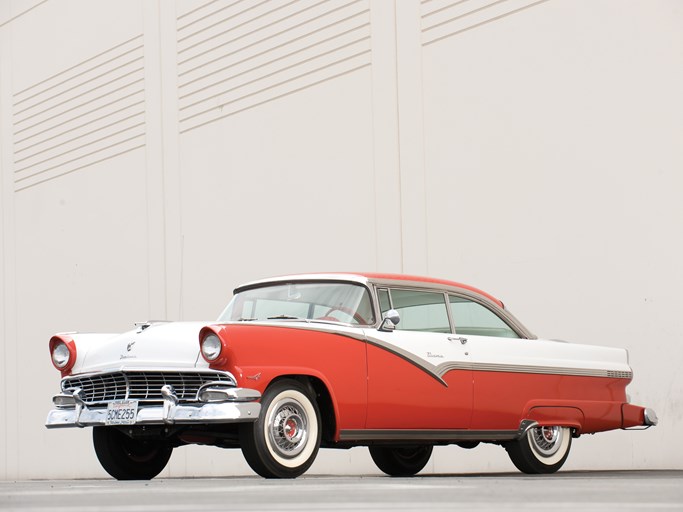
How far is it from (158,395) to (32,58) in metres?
14.3

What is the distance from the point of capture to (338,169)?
46.3 feet

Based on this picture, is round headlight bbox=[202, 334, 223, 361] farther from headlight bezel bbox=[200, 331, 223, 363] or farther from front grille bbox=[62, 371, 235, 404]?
front grille bbox=[62, 371, 235, 404]

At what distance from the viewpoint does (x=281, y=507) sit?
488cm

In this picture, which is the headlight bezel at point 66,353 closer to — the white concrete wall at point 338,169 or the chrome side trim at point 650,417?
the chrome side trim at point 650,417

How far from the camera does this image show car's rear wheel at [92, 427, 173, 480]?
321 inches

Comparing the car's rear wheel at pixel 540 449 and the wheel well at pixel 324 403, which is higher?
the wheel well at pixel 324 403

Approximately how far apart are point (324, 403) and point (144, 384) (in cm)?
118

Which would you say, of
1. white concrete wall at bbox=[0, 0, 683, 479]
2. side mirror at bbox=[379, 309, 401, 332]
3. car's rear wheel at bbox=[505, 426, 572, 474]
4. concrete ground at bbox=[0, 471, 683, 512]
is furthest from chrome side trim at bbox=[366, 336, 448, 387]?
white concrete wall at bbox=[0, 0, 683, 479]

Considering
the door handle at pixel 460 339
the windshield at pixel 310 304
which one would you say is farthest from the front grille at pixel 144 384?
the door handle at pixel 460 339

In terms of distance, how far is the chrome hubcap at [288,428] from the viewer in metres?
7.21

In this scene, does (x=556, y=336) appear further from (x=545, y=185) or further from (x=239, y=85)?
(x=239, y=85)

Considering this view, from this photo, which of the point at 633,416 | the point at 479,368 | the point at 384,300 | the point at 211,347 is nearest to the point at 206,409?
the point at 211,347

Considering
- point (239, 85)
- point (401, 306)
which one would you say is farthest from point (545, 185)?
point (239, 85)

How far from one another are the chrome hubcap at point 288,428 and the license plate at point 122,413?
0.88 meters
